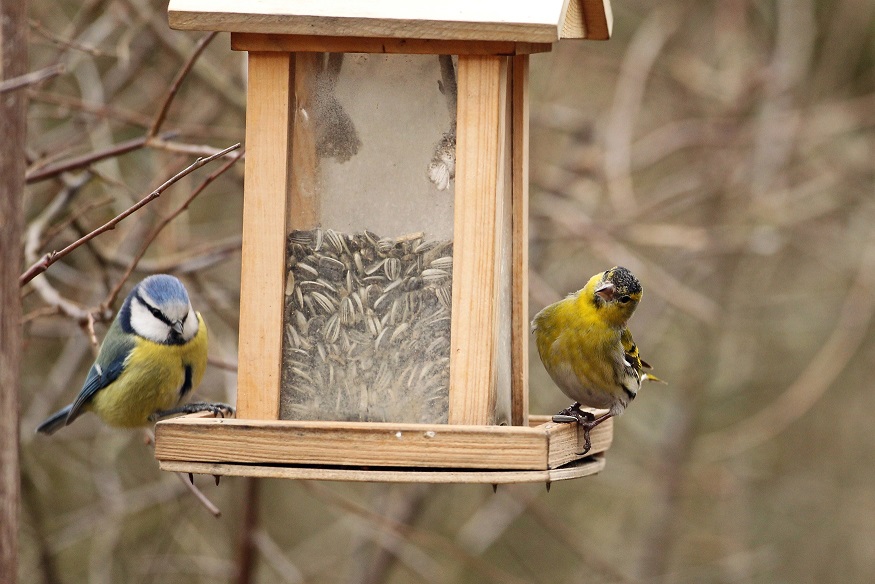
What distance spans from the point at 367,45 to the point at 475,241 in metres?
0.60

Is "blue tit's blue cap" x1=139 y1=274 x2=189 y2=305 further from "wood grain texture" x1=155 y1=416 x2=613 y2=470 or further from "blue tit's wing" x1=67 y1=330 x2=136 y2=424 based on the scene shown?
"wood grain texture" x1=155 y1=416 x2=613 y2=470

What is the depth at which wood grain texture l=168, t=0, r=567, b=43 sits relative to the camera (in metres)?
2.80

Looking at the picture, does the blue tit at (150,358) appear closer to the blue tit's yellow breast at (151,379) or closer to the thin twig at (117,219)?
the blue tit's yellow breast at (151,379)

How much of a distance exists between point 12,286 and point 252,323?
790 mm

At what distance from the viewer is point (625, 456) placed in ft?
25.8

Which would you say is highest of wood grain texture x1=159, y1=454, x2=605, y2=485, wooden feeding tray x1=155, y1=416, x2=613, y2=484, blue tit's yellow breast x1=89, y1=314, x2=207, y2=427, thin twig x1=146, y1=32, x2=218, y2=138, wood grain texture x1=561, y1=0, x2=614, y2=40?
wood grain texture x1=561, y1=0, x2=614, y2=40

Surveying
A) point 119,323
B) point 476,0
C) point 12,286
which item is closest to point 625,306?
point 476,0

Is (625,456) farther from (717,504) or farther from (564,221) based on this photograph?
(564,221)

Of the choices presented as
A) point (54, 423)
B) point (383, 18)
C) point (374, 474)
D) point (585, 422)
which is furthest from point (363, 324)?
point (54, 423)

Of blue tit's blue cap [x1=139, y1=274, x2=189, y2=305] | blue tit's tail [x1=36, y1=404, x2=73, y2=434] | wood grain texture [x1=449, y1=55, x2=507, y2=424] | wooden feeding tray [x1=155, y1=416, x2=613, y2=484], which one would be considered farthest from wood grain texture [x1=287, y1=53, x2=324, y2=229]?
blue tit's tail [x1=36, y1=404, x2=73, y2=434]

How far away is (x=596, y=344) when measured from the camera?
371cm

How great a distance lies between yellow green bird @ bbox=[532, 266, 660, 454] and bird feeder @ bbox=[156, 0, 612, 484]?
1.81 ft

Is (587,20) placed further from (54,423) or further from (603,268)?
(603,268)

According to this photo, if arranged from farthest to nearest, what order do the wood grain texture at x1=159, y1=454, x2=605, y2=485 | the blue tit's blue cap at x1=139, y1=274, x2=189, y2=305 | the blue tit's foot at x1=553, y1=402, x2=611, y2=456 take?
the blue tit's blue cap at x1=139, y1=274, x2=189, y2=305
the blue tit's foot at x1=553, y1=402, x2=611, y2=456
the wood grain texture at x1=159, y1=454, x2=605, y2=485
